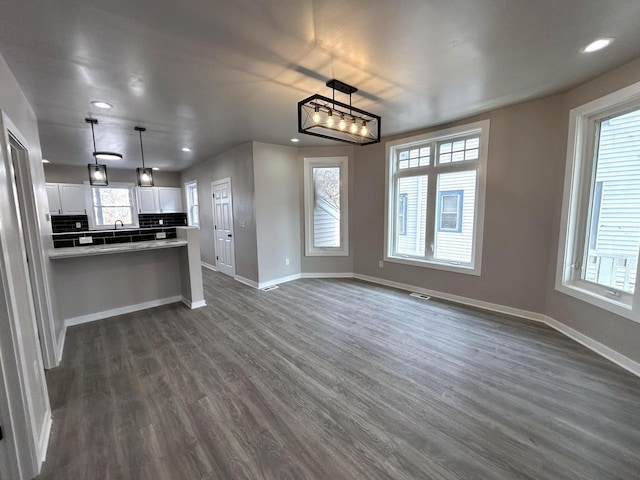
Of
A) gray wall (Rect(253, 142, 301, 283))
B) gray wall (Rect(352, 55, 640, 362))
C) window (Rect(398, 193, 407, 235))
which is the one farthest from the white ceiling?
window (Rect(398, 193, 407, 235))

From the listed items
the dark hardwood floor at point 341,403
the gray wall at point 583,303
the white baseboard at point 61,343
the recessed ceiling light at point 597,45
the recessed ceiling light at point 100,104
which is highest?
the recessed ceiling light at point 597,45

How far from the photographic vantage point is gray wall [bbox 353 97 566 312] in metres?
3.05

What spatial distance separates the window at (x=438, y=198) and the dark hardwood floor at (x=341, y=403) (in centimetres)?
110

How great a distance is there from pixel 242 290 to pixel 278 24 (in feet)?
12.9

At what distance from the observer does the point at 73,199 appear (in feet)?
A: 20.5

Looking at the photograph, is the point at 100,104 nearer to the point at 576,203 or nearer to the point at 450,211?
the point at 450,211

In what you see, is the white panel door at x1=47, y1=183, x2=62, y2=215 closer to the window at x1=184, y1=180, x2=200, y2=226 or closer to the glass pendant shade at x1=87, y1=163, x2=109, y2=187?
the window at x1=184, y1=180, x2=200, y2=226

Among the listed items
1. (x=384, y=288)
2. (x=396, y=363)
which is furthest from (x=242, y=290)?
(x=396, y=363)

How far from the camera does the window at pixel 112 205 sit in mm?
6609

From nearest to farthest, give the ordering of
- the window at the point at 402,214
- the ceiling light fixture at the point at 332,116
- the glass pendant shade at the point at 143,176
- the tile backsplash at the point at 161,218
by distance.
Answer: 1. the ceiling light fixture at the point at 332,116
2. the glass pendant shade at the point at 143,176
3. the window at the point at 402,214
4. the tile backsplash at the point at 161,218

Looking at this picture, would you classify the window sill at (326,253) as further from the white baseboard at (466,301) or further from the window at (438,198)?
the window at (438,198)

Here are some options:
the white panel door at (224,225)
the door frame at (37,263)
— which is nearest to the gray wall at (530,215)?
the white panel door at (224,225)

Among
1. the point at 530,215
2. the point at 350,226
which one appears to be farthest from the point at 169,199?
the point at 530,215

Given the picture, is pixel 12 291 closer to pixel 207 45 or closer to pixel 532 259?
pixel 207 45
